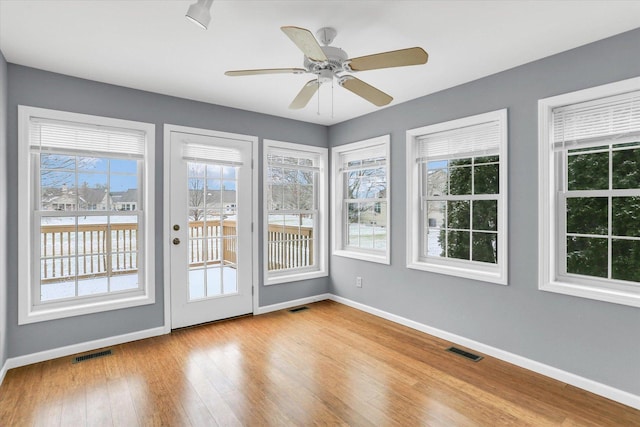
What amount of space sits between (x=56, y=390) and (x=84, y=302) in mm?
893

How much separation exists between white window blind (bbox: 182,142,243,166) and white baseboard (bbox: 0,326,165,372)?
6.08 feet

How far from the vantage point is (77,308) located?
311 centimetres

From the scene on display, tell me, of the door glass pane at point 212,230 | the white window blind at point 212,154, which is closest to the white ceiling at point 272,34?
the white window blind at point 212,154

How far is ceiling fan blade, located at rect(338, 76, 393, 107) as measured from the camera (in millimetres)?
2366

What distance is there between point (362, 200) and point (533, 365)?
2.55 metres

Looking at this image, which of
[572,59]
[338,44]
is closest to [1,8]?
[338,44]

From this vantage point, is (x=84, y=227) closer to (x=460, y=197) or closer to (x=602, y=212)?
(x=460, y=197)

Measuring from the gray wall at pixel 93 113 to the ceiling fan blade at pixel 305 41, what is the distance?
226cm

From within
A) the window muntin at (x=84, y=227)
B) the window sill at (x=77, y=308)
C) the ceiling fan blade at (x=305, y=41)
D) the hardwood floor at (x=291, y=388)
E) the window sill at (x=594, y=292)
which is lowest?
the hardwood floor at (x=291, y=388)

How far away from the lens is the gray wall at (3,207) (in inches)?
103

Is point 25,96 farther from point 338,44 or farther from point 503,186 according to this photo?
point 503,186

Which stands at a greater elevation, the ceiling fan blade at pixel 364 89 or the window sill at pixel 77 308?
the ceiling fan blade at pixel 364 89

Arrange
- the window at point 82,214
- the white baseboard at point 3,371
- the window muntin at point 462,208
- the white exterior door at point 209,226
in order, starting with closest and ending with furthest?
1. the white baseboard at point 3,371
2. the window at point 82,214
3. the window muntin at point 462,208
4. the white exterior door at point 209,226

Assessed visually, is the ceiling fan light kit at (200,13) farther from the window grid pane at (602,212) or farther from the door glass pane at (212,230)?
the window grid pane at (602,212)
